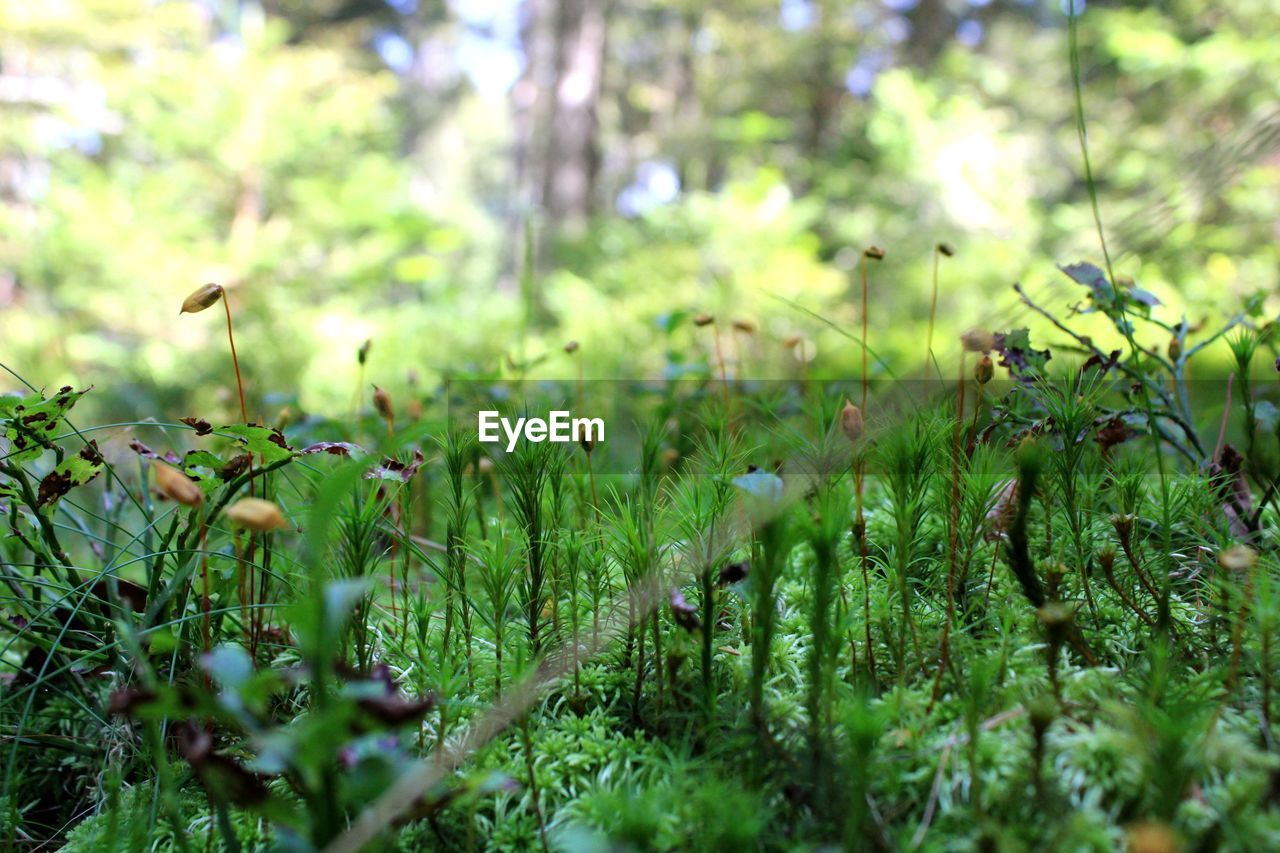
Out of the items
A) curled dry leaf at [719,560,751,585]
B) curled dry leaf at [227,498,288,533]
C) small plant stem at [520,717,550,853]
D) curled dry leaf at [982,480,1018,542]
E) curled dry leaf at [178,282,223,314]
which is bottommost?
small plant stem at [520,717,550,853]

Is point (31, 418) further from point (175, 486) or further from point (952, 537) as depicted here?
point (952, 537)

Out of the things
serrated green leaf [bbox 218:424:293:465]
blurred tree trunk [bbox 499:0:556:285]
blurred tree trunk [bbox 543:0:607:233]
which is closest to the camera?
serrated green leaf [bbox 218:424:293:465]

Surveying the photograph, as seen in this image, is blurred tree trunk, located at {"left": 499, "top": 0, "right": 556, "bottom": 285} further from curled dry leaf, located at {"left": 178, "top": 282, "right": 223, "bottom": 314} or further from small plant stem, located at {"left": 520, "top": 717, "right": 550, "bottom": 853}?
small plant stem, located at {"left": 520, "top": 717, "right": 550, "bottom": 853}

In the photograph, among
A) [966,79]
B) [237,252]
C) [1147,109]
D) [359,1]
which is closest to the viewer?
[237,252]

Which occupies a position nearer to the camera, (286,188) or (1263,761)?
(1263,761)

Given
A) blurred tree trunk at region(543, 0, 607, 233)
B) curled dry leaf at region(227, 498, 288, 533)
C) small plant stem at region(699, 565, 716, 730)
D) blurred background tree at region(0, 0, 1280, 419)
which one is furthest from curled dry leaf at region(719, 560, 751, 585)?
blurred tree trunk at region(543, 0, 607, 233)

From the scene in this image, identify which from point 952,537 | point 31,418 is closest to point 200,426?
point 31,418

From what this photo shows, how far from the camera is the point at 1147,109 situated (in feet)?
21.5

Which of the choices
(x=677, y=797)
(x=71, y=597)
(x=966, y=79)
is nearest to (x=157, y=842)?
(x=71, y=597)

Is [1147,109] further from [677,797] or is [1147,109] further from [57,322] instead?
[57,322]

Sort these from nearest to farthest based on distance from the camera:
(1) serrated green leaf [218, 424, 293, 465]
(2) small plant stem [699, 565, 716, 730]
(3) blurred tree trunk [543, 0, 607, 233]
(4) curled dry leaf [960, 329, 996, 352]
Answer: (2) small plant stem [699, 565, 716, 730], (1) serrated green leaf [218, 424, 293, 465], (4) curled dry leaf [960, 329, 996, 352], (3) blurred tree trunk [543, 0, 607, 233]

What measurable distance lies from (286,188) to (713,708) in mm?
6965

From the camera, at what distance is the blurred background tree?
4586 mm

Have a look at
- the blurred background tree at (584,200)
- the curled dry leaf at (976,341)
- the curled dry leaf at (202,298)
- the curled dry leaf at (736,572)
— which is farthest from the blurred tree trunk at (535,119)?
the curled dry leaf at (736,572)
